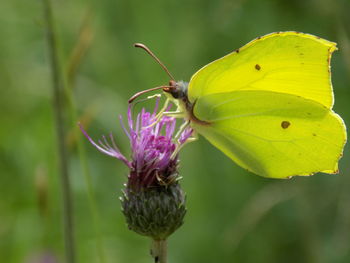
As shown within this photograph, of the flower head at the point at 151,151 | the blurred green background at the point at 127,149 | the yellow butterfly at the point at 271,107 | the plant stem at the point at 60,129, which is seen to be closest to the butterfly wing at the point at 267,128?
the yellow butterfly at the point at 271,107

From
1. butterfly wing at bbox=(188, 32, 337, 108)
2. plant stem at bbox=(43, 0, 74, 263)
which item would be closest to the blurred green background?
butterfly wing at bbox=(188, 32, 337, 108)

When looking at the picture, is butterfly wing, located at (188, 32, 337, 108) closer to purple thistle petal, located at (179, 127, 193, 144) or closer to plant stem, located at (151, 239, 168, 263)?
purple thistle petal, located at (179, 127, 193, 144)

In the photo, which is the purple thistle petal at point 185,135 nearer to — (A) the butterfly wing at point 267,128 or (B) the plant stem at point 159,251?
(A) the butterfly wing at point 267,128

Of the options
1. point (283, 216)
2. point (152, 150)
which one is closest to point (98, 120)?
point (283, 216)

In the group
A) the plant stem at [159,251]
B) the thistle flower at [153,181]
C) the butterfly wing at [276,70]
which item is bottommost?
the plant stem at [159,251]

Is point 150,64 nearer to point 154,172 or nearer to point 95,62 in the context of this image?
point 95,62

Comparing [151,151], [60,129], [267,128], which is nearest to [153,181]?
[151,151]
